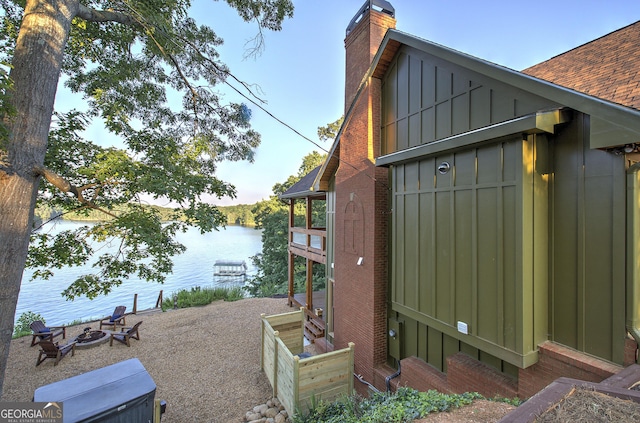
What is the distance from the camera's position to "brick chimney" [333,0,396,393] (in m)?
7.01

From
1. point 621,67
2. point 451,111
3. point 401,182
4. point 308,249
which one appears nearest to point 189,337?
point 308,249

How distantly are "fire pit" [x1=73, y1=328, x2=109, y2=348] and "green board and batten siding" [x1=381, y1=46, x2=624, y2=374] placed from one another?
457 inches

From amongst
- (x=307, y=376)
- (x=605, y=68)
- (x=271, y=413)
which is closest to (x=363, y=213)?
(x=307, y=376)

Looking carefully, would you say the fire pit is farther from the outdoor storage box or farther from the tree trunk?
the tree trunk

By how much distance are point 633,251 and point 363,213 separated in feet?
16.1

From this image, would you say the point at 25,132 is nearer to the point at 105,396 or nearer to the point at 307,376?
the point at 105,396

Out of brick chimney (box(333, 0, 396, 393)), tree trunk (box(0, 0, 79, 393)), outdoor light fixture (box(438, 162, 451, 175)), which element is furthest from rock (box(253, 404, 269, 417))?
outdoor light fixture (box(438, 162, 451, 175))

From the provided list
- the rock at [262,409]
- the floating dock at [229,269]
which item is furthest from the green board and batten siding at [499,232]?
the floating dock at [229,269]

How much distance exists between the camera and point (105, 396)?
16.7 ft

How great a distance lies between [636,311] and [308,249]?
33.9ft

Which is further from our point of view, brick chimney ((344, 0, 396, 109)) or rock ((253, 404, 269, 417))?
brick chimney ((344, 0, 396, 109))

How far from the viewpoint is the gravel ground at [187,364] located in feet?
23.3

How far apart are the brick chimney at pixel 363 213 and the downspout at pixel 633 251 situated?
433 cm

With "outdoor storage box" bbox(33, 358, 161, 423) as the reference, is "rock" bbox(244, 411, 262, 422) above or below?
below
